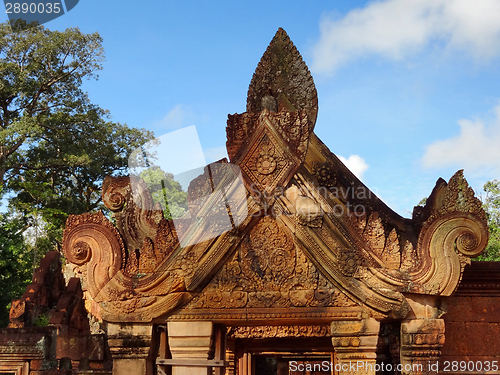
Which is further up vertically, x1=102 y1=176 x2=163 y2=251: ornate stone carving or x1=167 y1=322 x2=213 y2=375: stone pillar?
x1=102 y1=176 x2=163 y2=251: ornate stone carving

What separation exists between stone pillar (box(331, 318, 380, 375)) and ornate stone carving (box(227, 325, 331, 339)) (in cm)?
59

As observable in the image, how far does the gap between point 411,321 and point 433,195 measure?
2.14 meters

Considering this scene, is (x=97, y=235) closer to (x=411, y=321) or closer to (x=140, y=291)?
(x=140, y=291)

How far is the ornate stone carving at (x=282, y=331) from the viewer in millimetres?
7188

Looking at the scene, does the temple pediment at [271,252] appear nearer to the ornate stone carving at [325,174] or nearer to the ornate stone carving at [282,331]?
the ornate stone carving at [282,331]

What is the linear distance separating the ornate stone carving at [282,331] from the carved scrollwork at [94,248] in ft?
8.14

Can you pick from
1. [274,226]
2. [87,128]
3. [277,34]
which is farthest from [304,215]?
[87,128]

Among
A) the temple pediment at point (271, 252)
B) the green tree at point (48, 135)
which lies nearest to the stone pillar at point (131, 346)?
the temple pediment at point (271, 252)

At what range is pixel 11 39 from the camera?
90.0ft

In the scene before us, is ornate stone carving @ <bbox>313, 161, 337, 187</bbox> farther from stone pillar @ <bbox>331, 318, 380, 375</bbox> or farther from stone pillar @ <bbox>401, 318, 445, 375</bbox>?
stone pillar @ <bbox>401, 318, 445, 375</bbox>

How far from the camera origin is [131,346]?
6.34 metres

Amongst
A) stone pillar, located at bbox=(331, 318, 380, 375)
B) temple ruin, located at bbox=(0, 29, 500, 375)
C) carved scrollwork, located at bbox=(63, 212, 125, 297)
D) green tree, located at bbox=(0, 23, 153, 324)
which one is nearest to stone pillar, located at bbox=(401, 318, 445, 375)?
temple ruin, located at bbox=(0, 29, 500, 375)

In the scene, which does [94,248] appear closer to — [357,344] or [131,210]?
[131,210]

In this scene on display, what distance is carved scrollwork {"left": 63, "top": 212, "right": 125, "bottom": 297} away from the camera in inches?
255
